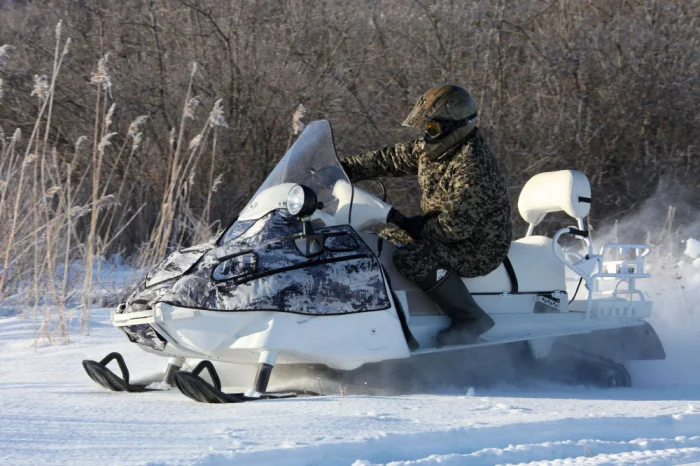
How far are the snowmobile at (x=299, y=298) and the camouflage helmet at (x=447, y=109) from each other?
532 mm

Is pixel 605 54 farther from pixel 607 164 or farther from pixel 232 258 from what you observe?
pixel 232 258

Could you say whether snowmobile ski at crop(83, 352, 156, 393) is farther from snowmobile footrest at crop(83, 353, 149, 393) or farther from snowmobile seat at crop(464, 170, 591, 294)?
snowmobile seat at crop(464, 170, 591, 294)

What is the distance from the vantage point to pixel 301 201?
13.1 ft

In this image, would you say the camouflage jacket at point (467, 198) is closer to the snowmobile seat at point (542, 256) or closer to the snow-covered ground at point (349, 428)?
the snowmobile seat at point (542, 256)

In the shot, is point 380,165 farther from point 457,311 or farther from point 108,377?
point 108,377

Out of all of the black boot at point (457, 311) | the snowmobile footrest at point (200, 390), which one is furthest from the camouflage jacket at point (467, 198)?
the snowmobile footrest at point (200, 390)

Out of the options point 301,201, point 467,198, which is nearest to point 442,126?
point 467,198

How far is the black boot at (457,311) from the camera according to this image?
4.61 metres

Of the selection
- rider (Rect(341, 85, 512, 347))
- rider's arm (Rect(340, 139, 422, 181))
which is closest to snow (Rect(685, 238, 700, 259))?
rider's arm (Rect(340, 139, 422, 181))

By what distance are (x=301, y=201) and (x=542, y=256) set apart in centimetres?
183

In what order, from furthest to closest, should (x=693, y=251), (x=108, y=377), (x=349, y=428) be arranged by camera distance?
1. (x=693, y=251)
2. (x=108, y=377)
3. (x=349, y=428)

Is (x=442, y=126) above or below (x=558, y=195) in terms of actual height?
above

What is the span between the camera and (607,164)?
1038 cm

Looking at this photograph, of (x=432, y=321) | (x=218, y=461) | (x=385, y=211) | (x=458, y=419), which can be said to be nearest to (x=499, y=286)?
(x=432, y=321)
